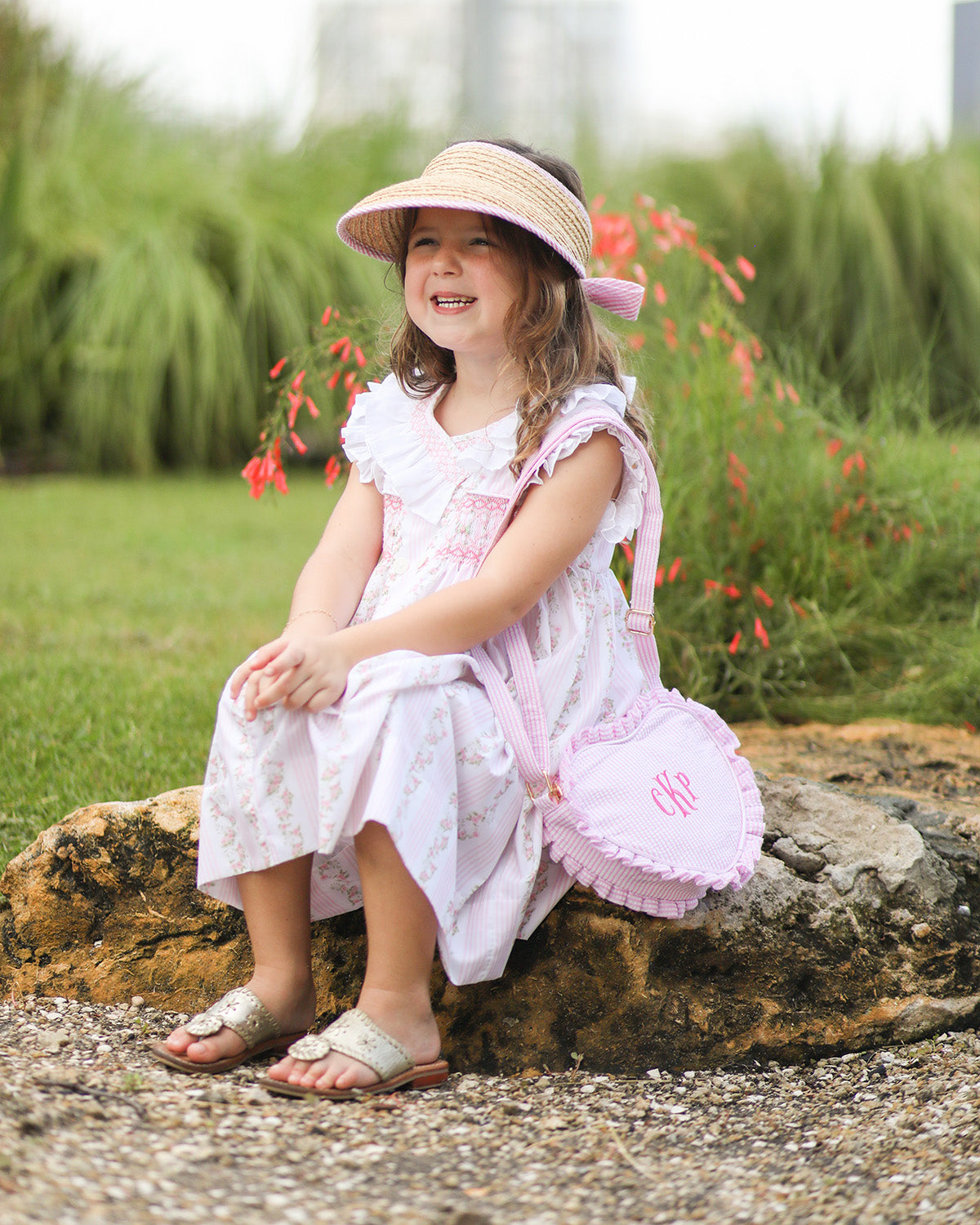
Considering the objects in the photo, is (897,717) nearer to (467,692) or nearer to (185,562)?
(467,692)

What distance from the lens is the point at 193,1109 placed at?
67.5 inches

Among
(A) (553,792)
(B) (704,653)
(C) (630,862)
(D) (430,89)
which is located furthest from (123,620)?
(D) (430,89)

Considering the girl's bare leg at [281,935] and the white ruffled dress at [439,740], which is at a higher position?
the white ruffled dress at [439,740]

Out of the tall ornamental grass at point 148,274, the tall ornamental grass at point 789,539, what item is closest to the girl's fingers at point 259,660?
the tall ornamental grass at point 789,539

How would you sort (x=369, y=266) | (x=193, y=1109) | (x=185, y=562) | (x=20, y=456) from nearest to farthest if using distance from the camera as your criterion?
(x=193, y=1109)
(x=185, y=562)
(x=20, y=456)
(x=369, y=266)

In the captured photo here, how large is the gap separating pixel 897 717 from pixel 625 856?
1.72m

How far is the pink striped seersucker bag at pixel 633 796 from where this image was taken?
1.91 m

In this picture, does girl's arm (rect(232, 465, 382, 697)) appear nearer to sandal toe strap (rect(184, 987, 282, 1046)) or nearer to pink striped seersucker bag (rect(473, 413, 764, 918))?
pink striped seersucker bag (rect(473, 413, 764, 918))

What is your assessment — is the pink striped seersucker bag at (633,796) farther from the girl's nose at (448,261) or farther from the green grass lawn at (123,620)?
the green grass lawn at (123,620)

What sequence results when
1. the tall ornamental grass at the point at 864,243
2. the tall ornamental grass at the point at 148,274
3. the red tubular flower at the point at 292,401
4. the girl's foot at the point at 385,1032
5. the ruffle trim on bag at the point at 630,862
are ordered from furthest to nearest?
the tall ornamental grass at the point at 148,274 < the tall ornamental grass at the point at 864,243 < the red tubular flower at the point at 292,401 < the ruffle trim on bag at the point at 630,862 < the girl's foot at the point at 385,1032

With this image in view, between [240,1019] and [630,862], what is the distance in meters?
0.60

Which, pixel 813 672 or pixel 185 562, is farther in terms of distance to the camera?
pixel 185 562

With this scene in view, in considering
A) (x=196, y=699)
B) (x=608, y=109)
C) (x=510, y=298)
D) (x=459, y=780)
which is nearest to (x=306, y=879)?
(x=459, y=780)

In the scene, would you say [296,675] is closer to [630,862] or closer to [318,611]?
[318,611]
